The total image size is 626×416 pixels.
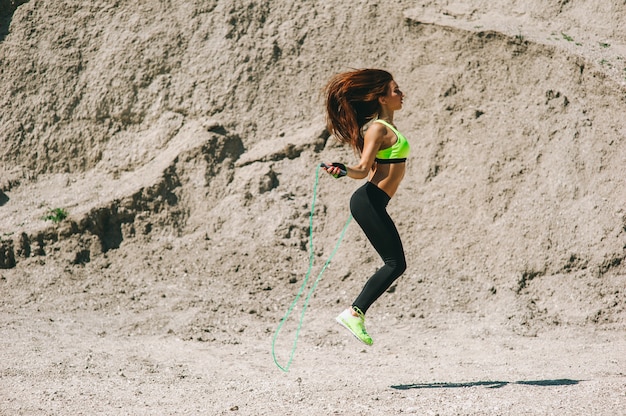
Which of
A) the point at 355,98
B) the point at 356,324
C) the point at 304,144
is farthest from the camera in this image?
the point at 304,144

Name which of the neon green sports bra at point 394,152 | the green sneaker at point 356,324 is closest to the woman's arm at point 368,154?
the neon green sports bra at point 394,152

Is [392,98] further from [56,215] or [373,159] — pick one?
[56,215]

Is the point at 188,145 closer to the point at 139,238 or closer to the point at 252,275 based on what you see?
the point at 139,238

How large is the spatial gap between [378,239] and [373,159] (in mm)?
596

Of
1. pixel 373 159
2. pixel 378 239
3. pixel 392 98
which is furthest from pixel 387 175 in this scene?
pixel 392 98

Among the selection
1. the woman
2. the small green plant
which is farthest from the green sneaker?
the small green plant

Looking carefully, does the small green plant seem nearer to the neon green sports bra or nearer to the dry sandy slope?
the dry sandy slope

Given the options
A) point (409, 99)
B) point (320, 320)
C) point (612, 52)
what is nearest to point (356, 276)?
point (320, 320)

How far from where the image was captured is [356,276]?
8883 millimetres

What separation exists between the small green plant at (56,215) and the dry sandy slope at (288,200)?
0.10 meters

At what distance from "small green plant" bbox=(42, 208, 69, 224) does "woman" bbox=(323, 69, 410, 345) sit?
4.64 m

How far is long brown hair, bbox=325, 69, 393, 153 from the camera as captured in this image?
602cm

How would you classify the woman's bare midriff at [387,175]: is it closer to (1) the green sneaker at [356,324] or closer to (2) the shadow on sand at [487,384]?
(1) the green sneaker at [356,324]

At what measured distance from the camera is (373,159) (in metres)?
5.70
